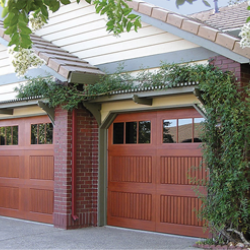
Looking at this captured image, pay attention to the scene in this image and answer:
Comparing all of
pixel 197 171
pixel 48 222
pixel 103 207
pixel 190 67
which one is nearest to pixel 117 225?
pixel 103 207

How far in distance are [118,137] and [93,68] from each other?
1.49 m

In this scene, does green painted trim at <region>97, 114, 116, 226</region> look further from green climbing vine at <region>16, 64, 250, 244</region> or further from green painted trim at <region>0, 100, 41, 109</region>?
green climbing vine at <region>16, 64, 250, 244</region>

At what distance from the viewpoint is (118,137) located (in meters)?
8.77

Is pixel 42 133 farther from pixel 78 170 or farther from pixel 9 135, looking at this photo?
pixel 78 170

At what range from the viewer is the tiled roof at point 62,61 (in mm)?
8011

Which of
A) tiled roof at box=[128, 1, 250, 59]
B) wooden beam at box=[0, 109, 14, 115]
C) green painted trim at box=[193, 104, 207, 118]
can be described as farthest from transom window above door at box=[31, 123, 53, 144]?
green painted trim at box=[193, 104, 207, 118]

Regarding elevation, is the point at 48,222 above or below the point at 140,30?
below

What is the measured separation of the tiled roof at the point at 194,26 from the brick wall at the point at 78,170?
2.45 m

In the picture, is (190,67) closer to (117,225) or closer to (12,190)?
(117,225)

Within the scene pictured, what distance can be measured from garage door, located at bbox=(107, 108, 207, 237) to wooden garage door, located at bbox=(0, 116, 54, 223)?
1.50 metres

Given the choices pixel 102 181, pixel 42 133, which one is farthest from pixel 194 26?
pixel 42 133

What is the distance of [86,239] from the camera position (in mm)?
7684

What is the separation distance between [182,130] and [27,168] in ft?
13.3

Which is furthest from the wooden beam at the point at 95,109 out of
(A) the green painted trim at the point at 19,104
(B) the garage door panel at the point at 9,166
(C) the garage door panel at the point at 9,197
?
(C) the garage door panel at the point at 9,197
